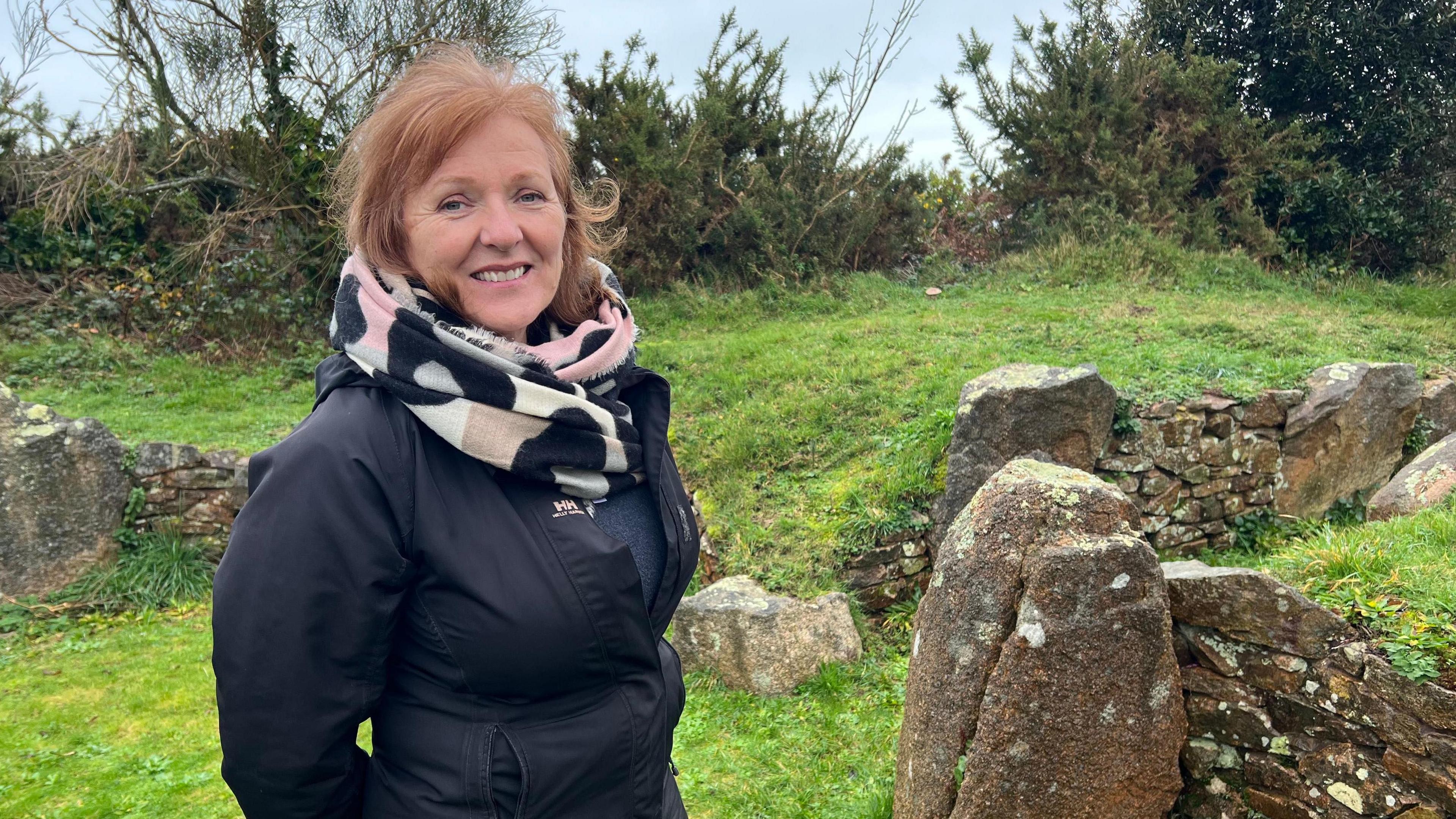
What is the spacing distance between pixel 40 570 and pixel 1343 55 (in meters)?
15.8

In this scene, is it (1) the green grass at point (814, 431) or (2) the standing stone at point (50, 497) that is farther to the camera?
(2) the standing stone at point (50, 497)

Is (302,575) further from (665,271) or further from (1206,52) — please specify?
(1206,52)

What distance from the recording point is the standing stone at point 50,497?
236 inches

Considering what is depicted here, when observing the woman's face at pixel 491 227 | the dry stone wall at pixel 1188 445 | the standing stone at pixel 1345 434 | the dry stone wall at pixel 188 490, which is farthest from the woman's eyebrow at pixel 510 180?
the standing stone at pixel 1345 434

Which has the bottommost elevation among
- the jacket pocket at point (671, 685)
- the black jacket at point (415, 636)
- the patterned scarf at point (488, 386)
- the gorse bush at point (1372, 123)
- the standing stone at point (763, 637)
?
the standing stone at point (763, 637)

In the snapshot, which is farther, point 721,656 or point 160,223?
point 160,223

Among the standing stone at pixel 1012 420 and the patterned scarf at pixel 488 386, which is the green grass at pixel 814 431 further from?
the patterned scarf at pixel 488 386

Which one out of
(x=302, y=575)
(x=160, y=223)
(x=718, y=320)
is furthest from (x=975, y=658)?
(x=160, y=223)

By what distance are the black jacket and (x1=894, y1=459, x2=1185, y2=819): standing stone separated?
1637mm

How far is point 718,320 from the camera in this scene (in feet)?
36.2

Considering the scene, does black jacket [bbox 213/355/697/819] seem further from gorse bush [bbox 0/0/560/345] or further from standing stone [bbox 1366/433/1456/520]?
gorse bush [bbox 0/0/560/345]

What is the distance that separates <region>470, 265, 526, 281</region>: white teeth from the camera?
169 centimetres

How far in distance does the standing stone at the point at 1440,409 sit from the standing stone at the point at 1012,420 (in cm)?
310

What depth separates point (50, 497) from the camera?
→ 609cm
